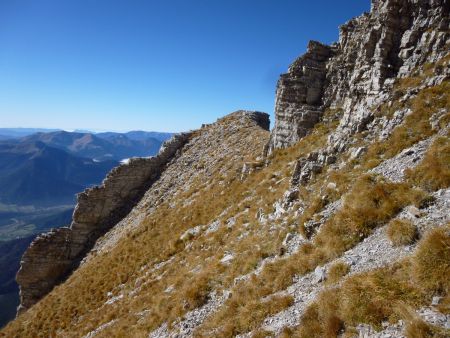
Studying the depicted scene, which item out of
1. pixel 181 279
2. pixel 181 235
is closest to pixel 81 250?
pixel 181 235

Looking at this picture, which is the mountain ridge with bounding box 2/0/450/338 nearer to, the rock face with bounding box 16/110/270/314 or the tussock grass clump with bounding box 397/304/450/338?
the tussock grass clump with bounding box 397/304/450/338

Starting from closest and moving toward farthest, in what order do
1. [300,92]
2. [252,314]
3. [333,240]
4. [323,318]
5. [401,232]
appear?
[323,318], [401,232], [252,314], [333,240], [300,92]

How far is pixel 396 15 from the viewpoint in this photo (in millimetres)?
22219

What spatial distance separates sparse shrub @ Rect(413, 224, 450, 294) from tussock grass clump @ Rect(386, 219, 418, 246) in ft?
3.48

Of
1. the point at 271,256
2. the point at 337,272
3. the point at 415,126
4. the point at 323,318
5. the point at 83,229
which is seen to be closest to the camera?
the point at 323,318

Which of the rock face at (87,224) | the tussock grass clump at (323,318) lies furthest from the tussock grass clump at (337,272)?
the rock face at (87,224)

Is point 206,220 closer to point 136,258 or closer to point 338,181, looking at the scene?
point 136,258

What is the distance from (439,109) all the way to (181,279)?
57.3 feet

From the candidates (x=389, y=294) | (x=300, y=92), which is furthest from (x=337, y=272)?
(x=300, y=92)

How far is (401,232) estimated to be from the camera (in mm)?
11219

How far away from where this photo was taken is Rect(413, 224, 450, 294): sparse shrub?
8820mm

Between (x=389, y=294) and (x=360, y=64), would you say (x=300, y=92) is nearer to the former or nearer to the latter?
(x=360, y=64)

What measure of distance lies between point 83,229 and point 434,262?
45.1 m

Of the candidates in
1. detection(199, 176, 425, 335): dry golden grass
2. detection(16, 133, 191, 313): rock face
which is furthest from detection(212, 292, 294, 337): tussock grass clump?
detection(16, 133, 191, 313): rock face
